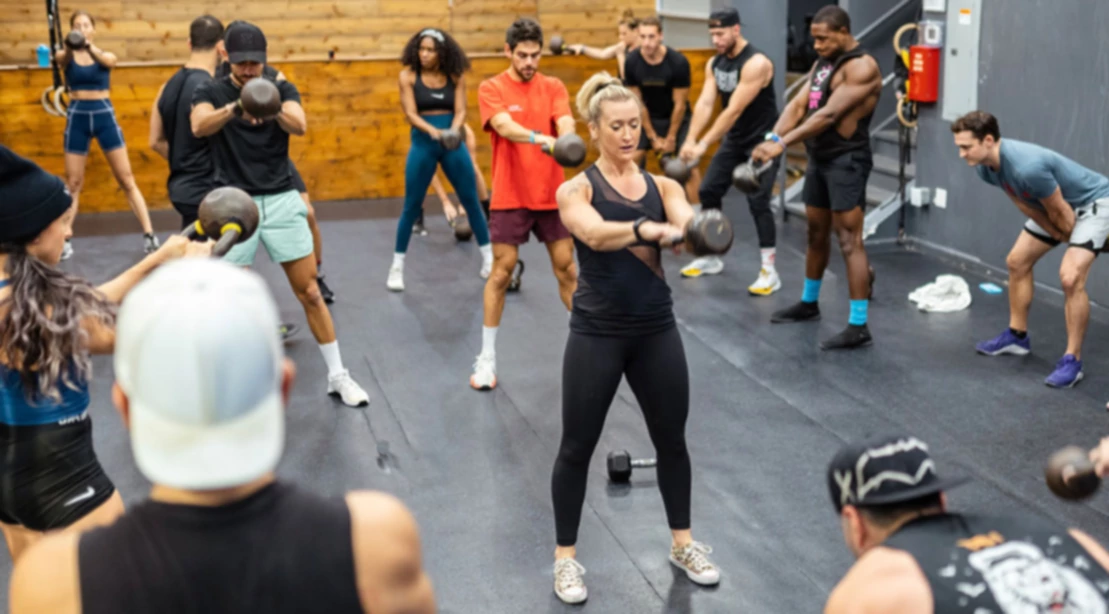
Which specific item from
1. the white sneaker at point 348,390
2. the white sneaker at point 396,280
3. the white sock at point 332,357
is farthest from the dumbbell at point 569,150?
the white sneaker at point 396,280

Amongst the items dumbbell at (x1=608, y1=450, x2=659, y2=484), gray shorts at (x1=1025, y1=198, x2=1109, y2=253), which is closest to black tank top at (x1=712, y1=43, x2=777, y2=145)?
gray shorts at (x1=1025, y1=198, x2=1109, y2=253)

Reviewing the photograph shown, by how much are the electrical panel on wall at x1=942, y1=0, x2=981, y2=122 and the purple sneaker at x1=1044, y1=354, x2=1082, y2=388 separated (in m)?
2.60

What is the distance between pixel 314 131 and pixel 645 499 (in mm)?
6932

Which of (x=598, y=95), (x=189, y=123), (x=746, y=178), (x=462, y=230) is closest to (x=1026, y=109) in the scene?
(x=746, y=178)

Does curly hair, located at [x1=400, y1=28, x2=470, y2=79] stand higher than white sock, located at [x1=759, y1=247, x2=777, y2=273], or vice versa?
curly hair, located at [x1=400, y1=28, x2=470, y2=79]

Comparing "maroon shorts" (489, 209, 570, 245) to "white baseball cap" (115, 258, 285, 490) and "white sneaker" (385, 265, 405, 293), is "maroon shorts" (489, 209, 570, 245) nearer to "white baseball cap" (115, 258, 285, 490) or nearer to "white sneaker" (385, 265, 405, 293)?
"white sneaker" (385, 265, 405, 293)

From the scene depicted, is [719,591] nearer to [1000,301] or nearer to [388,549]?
[388,549]

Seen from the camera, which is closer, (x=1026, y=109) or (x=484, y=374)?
(x=484, y=374)

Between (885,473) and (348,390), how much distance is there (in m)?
3.77

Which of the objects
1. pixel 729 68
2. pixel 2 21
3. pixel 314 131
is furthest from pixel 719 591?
pixel 2 21

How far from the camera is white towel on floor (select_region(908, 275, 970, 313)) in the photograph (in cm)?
665

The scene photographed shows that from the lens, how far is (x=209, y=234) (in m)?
3.00

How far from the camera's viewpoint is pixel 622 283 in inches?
135

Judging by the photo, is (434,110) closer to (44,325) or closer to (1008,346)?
(1008,346)
